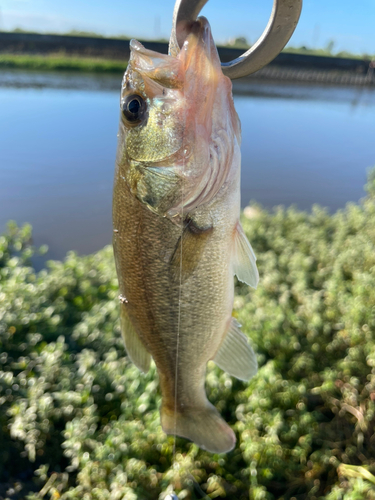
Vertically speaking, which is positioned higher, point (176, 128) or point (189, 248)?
point (176, 128)

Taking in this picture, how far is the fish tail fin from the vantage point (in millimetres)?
1541

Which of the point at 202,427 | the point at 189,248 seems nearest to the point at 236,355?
the point at 202,427

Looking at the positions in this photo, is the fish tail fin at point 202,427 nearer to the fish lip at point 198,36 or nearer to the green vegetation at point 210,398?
the green vegetation at point 210,398

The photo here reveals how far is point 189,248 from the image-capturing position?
1266mm

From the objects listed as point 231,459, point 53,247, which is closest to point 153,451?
point 231,459

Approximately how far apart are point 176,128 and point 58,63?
27398 millimetres

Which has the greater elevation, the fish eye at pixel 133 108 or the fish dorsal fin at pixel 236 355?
the fish eye at pixel 133 108

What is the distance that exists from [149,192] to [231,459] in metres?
1.81

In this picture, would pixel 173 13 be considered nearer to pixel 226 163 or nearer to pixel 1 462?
pixel 226 163

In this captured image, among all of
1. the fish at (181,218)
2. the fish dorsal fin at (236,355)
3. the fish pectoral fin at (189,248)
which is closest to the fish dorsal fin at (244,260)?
the fish at (181,218)

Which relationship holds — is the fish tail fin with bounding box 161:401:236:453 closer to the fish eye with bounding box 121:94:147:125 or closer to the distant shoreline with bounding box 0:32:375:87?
the fish eye with bounding box 121:94:147:125

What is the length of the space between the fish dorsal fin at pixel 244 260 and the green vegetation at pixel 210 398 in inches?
49.2

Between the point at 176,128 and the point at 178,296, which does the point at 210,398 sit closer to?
the point at 178,296

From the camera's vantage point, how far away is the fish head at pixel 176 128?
1.08 metres
